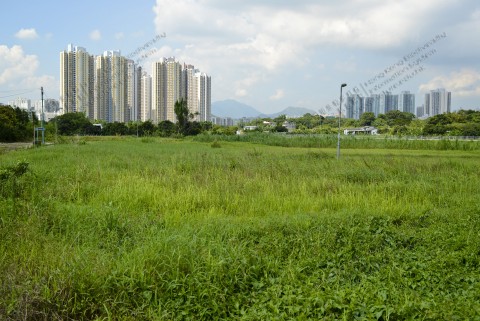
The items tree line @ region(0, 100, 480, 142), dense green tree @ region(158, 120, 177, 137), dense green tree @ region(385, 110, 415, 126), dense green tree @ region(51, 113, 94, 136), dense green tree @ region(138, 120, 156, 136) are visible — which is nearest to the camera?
tree line @ region(0, 100, 480, 142)

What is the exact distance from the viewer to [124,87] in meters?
59.6

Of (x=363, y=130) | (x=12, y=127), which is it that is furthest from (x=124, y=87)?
(x=363, y=130)

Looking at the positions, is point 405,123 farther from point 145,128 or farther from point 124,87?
point 124,87

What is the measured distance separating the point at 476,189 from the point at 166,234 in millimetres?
7805

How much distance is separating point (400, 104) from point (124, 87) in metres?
50.2

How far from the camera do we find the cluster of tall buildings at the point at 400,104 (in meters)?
66.5

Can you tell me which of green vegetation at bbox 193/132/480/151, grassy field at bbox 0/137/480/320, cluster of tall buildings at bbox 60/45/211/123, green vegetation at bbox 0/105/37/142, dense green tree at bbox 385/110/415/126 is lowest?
grassy field at bbox 0/137/480/320

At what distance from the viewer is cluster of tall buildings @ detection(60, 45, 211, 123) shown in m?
51.7

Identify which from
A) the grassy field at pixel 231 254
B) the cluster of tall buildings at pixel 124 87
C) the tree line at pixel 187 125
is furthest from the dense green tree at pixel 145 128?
the grassy field at pixel 231 254

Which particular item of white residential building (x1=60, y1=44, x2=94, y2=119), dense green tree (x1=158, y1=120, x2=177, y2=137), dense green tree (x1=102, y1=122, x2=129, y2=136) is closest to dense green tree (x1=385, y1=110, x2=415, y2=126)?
dense green tree (x1=158, y1=120, x2=177, y2=137)

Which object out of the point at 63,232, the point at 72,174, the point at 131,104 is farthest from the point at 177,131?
the point at 63,232

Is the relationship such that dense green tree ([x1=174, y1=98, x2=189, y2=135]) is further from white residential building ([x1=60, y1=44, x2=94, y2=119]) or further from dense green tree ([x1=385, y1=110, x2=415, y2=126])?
dense green tree ([x1=385, y1=110, x2=415, y2=126])

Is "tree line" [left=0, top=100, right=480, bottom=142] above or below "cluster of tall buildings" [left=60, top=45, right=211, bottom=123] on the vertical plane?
below

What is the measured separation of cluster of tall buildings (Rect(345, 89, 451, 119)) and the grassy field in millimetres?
56280
